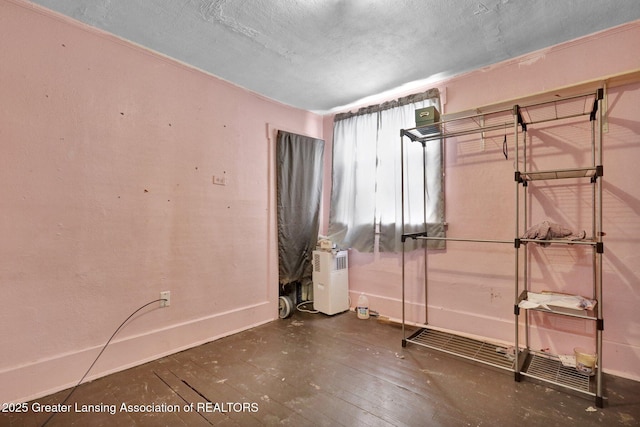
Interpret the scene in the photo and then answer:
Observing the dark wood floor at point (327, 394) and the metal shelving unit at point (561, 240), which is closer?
the dark wood floor at point (327, 394)

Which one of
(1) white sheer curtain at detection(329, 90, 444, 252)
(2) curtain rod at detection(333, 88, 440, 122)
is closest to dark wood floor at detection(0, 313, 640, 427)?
(1) white sheer curtain at detection(329, 90, 444, 252)

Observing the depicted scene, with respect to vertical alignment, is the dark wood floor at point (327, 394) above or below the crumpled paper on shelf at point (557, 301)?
below

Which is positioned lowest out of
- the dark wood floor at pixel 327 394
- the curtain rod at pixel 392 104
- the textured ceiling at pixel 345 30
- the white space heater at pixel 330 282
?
the dark wood floor at pixel 327 394

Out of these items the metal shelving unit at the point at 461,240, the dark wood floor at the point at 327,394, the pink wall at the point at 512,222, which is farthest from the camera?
the metal shelving unit at the point at 461,240

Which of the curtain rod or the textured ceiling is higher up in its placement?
the textured ceiling

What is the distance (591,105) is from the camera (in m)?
2.02

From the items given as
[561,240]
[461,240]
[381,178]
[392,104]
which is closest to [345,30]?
[392,104]

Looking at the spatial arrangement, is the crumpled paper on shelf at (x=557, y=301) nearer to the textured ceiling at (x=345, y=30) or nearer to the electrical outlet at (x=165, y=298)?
the textured ceiling at (x=345, y=30)

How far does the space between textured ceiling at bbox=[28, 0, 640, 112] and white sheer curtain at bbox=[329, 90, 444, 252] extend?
49 cm

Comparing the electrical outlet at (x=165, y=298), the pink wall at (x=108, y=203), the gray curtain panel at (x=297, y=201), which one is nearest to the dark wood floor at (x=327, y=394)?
the pink wall at (x=108, y=203)

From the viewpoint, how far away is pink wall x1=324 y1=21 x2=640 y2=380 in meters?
1.94

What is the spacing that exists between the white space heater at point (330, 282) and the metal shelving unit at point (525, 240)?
83 cm

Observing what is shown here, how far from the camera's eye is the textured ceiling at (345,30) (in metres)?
1.74

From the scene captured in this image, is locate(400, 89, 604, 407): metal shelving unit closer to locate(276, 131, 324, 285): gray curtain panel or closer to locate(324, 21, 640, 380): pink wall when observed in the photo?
locate(324, 21, 640, 380): pink wall
